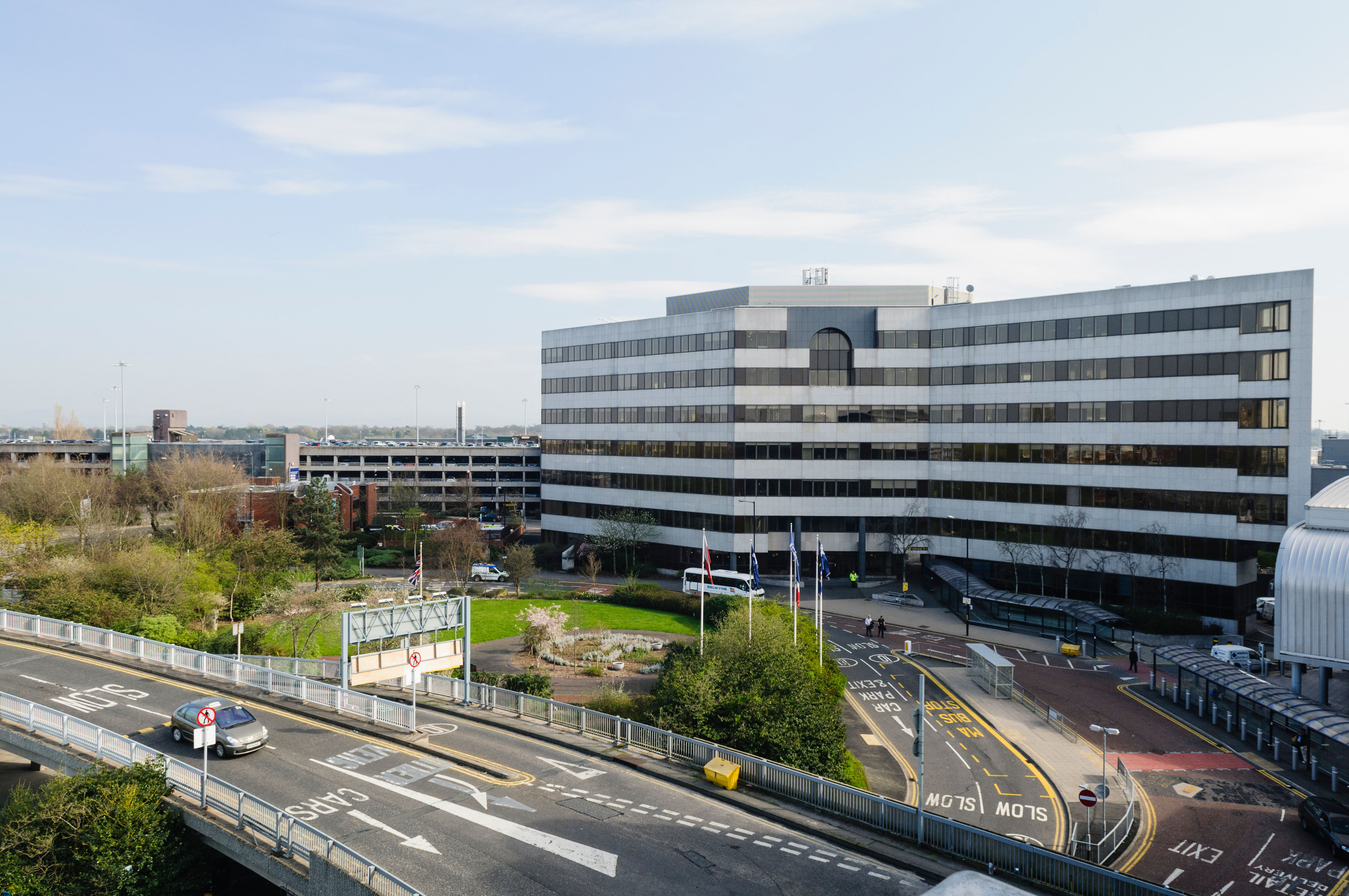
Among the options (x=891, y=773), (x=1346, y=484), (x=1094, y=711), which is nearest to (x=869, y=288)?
(x=1346, y=484)

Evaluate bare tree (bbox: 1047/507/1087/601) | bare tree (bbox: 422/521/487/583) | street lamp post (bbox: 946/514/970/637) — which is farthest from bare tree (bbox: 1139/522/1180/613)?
bare tree (bbox: 422/521/487/583)

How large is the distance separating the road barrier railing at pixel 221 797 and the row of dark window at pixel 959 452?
52569 mm

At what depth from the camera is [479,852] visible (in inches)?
790

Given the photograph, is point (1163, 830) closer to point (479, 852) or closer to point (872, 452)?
point (479, 852)

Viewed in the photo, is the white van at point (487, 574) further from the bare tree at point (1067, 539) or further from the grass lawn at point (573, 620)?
the bare tree at point (1067, 539)

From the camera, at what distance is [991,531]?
68562 millimetres

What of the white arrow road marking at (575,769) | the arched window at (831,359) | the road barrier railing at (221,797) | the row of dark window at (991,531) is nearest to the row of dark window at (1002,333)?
the arched window at (831,359)

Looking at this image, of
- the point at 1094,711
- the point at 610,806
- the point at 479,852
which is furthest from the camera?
the point at 1094,711

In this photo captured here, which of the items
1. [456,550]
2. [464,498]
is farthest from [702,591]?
[464,498]

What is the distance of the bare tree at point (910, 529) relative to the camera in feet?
236

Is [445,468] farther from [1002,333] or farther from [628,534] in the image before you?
[1002,333]

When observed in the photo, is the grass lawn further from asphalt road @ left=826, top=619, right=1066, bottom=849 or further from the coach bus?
asphalt road @ left=826, top=619, right=1066, bottom=849

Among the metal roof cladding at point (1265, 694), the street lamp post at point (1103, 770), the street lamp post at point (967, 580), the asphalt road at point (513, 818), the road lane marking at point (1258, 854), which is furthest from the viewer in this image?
the street lamp post at point (967, 580)

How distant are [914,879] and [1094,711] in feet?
85.7
